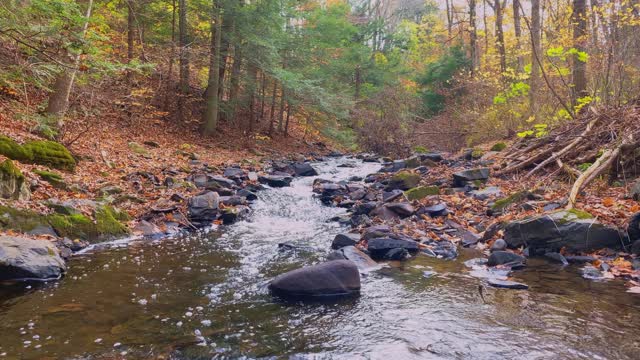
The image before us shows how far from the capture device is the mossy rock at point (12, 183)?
736 centimetres

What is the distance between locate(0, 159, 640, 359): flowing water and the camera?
3.90 m

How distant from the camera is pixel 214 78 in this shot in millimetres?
18516

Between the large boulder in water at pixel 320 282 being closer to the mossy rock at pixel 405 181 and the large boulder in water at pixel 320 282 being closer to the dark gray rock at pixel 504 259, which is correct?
the dark gray rock at pixel 504 259

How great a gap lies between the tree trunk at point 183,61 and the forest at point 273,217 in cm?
11

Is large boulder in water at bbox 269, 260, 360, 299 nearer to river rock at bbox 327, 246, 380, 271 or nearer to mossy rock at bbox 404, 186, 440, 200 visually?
river rock at bbox 327, 246, 380, 271

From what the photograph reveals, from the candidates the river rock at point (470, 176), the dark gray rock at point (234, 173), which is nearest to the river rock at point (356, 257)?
the river rock at point (470, 176)

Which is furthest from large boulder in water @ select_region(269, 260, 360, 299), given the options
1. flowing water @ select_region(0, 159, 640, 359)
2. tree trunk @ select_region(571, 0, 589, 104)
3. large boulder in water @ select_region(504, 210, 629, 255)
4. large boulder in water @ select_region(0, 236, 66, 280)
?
tree trunk @ select_region(571, 0, 589, 104)

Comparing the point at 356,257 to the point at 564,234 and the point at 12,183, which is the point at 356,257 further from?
the point at 12,183

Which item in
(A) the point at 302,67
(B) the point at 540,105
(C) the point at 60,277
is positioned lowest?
(C) the point at 60,277

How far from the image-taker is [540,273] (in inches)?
231

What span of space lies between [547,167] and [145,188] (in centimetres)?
915

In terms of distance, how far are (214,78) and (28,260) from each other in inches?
551

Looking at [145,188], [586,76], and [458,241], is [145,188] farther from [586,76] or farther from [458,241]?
[586,76]

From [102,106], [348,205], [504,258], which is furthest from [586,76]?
[102,106]
